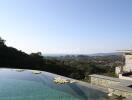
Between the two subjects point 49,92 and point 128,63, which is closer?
point 49,92

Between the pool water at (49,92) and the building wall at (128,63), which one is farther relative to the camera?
the building wall at (128,63)

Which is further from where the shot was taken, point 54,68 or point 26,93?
point 54,68

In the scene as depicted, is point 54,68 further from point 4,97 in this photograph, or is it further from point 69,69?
point 4,97

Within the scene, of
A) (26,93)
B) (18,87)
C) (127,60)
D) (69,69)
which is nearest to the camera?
(26,93)

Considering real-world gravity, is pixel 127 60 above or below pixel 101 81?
above

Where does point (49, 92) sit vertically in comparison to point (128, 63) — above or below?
Answer: below

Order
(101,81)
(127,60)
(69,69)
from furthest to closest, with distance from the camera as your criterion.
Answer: (69,69) < (127,60) < (101,81)

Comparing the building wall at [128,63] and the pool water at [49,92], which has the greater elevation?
the building wall at [128,63]

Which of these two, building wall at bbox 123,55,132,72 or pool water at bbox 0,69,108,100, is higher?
building wall at bbox 123,55,132,72

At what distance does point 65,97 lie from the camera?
10.7 metres

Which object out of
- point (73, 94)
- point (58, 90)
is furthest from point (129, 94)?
point (58, 90)

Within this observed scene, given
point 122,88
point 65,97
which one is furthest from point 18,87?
point 122,88

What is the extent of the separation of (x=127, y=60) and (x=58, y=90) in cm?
991

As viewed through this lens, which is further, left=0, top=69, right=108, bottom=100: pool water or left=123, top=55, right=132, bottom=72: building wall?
left=123, top=55, right=132, bottom=72: building wall
